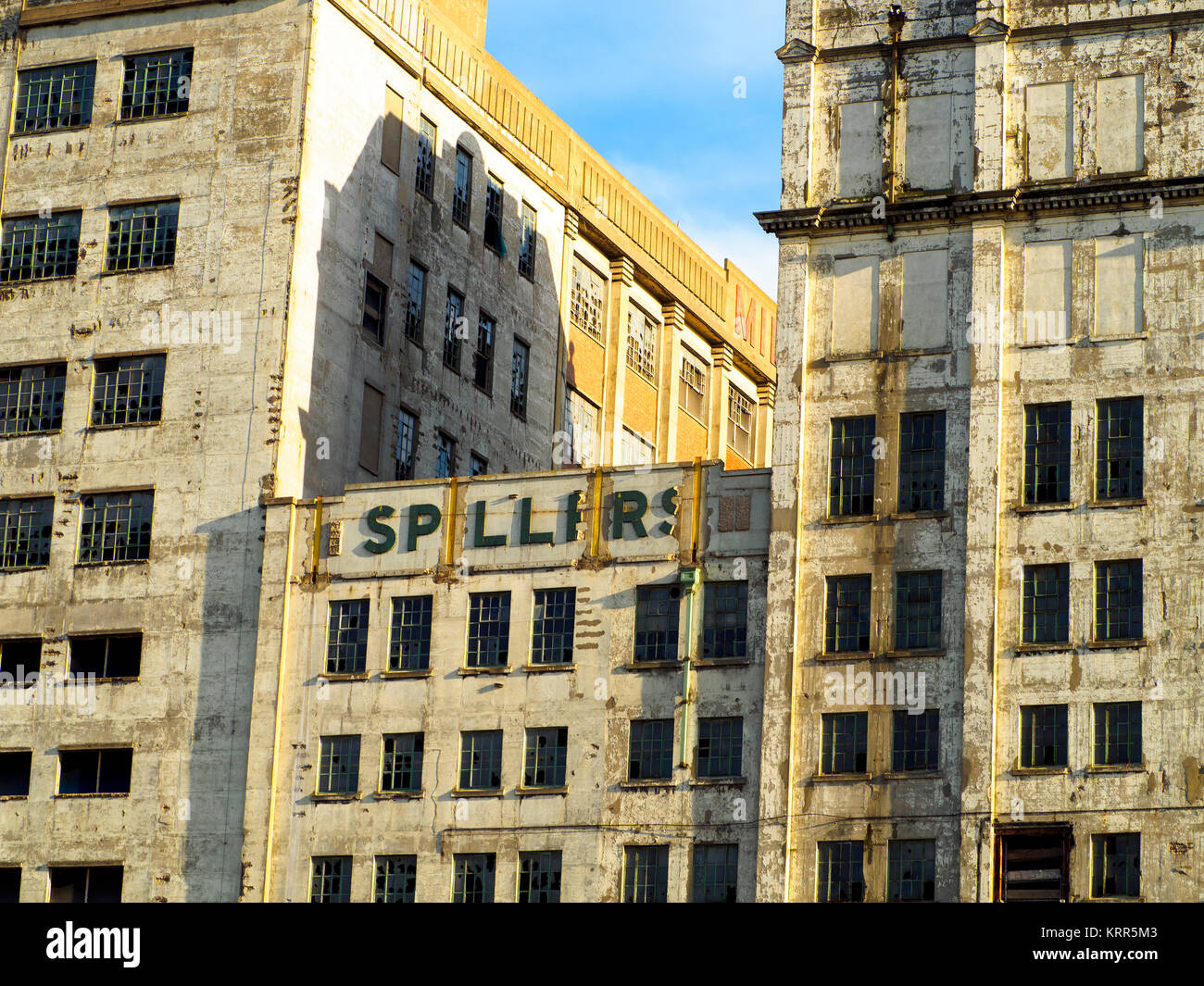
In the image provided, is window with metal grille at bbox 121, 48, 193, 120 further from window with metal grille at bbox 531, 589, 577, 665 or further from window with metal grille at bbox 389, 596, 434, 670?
window with metal grille at bbox 531, 589, 577, 665

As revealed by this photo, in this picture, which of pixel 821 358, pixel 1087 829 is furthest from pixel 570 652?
pixel 1087 829

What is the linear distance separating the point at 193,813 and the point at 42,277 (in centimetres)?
1950

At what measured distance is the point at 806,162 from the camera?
6962 cm

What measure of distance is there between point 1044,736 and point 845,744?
5481mm

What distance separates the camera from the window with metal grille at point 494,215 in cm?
8600

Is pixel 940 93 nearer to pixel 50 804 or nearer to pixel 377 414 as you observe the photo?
pixel 377 414

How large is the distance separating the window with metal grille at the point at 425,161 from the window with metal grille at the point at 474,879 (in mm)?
25658

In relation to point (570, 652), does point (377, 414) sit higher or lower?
higher

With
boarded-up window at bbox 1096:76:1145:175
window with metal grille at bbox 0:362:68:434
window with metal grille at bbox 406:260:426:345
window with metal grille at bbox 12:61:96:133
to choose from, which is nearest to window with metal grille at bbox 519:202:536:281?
window with metal grille at bbox 406:260:426:345

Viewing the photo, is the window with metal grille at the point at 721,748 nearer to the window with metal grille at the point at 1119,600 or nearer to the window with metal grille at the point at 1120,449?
the window with metal grille at the point at 1119,600

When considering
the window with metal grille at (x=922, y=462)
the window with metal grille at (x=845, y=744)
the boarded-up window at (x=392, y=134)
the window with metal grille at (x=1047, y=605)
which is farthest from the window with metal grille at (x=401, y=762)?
the boarded-up window at (x=392, y=134)

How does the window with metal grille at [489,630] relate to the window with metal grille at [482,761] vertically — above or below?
above

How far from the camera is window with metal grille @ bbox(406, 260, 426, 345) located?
8056cm

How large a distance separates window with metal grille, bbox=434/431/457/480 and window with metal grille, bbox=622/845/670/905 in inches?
780
